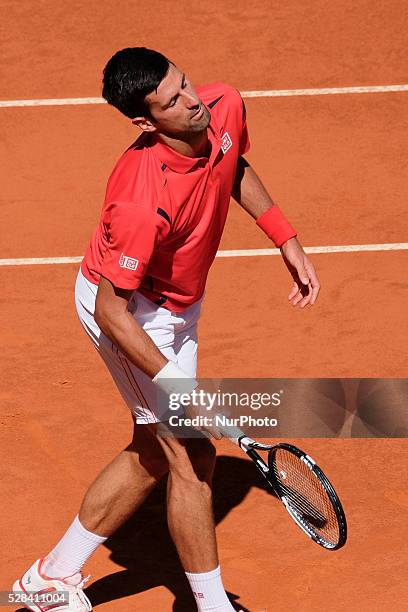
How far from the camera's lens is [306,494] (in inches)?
228

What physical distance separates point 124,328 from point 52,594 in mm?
1418

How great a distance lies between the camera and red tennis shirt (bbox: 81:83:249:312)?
521 centimetres

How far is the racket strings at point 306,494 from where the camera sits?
5.62 metres

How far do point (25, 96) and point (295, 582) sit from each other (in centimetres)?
595

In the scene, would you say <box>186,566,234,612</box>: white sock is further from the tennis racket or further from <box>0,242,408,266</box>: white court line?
<box>0,242,408,266</box>: white court line

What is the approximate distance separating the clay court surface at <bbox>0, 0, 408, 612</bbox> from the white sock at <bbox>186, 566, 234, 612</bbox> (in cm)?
37

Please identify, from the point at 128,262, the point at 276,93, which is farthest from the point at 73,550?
the point at 276,93

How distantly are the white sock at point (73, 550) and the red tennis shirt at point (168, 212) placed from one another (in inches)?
43.0

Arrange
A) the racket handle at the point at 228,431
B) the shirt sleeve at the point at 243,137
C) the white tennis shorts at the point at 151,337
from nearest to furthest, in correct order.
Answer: the racket handle at the point at 228,431, the white tennis shorts at the point at 151,337, the shirt sleeve at the point at 243,137

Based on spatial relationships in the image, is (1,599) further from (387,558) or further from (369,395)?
(369,395)

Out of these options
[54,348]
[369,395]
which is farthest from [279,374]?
[54,348]

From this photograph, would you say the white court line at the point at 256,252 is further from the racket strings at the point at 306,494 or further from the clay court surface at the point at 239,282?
the racket strings at the point at 306,494

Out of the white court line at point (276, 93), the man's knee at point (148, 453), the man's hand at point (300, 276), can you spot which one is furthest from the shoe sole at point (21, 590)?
the white court line at point (276, 93)

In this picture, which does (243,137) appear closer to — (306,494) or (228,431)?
(228,431)
